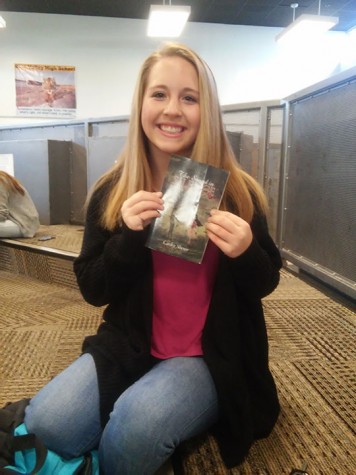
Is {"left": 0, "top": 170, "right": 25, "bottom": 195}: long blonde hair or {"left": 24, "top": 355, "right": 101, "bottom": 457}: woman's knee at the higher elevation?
{"left": 0, "top": 170, "right": 25, "bottom": 195}: long blonde hair

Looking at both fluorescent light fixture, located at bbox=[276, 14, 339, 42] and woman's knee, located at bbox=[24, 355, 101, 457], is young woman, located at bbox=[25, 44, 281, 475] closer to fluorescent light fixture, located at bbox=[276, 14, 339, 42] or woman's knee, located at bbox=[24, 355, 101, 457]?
woman's knee, located at bbox=[24, 355, 101, 457]

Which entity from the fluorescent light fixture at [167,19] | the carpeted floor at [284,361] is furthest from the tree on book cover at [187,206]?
the fluorescent light fixture at [167,19]

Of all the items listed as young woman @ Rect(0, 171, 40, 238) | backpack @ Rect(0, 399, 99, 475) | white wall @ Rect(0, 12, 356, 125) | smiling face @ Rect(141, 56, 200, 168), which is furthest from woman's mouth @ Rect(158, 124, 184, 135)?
white wall @ Rect(0, 12, 356, 125)

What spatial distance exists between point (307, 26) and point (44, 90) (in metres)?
4.05

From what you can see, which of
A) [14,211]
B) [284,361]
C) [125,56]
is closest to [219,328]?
[284,361]

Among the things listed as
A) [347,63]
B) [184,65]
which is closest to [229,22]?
[347,63]

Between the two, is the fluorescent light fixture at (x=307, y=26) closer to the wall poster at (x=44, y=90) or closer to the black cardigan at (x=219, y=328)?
the wall poster at (x=44, y=90)

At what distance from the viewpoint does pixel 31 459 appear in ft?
2.23

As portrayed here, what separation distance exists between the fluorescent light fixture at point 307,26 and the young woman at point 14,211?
4564mm

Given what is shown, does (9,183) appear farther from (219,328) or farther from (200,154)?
(219,328)

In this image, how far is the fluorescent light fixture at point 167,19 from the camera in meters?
4.92

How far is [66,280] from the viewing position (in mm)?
2129

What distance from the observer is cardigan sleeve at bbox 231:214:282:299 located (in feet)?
2.42

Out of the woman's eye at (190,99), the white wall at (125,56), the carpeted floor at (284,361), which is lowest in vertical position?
the carpeted floor at (284,361)
